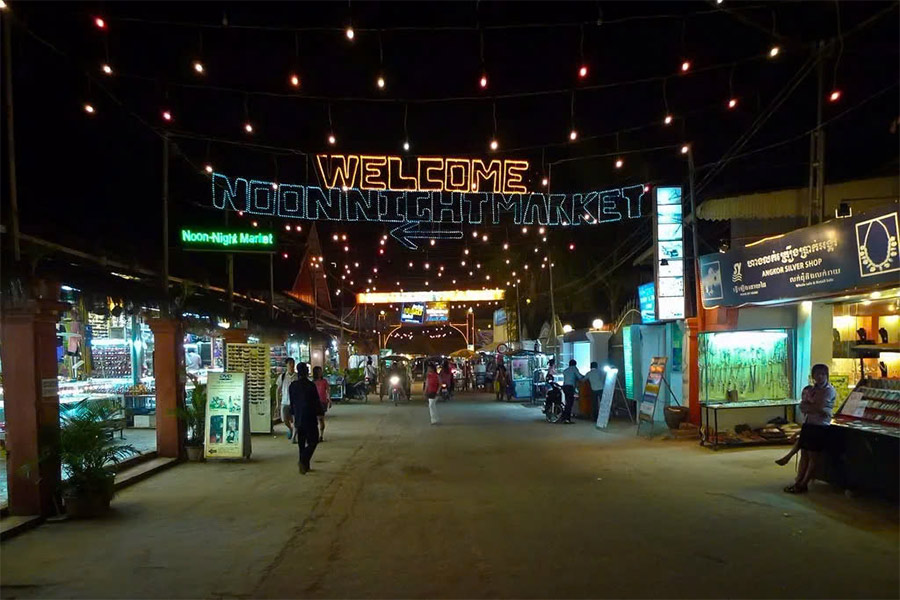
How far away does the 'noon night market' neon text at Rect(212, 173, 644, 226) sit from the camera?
14297 millimetres

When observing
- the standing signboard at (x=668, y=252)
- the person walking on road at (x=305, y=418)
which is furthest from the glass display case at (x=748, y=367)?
the person walking on road at (x=305, y=418)

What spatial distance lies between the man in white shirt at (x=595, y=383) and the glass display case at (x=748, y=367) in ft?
19.8

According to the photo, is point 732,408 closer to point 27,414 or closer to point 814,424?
point 814,424

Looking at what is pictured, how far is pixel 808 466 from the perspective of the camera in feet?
29.1

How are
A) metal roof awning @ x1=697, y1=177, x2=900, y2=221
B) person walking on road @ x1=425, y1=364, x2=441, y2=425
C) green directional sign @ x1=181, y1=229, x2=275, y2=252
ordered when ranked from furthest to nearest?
person walking on road @ x1=425, y1=364, x2=441, y2=425 < green directional sign @ x1=181, y1=229, x2=275, y2=252 < metal roof awning @ x1=697, y1=177, x2=900, y2=221

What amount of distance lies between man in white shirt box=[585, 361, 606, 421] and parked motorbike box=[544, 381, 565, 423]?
1.00m

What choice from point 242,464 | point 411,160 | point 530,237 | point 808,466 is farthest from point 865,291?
point 530,237

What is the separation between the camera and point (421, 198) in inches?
597

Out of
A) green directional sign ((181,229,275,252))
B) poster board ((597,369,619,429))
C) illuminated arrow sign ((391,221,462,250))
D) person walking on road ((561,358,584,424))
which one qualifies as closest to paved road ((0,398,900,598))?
green directional sign ((181,229,275,252))

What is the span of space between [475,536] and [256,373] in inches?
382

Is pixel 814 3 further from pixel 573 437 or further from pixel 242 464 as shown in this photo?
pixel 242 464

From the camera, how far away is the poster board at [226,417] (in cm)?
1278

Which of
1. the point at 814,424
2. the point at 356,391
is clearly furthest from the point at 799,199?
the point at 356,391

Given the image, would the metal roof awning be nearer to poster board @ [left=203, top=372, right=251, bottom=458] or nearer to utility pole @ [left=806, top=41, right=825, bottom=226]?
utility pole @ [left=806, top=41, right=825, bottom=226]
